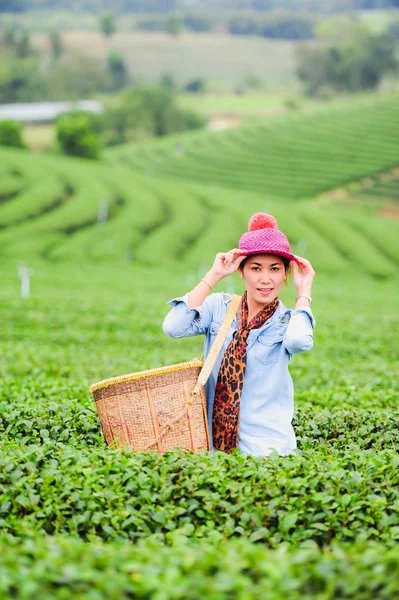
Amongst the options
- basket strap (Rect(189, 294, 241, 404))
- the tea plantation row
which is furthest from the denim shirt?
the tea plantation row

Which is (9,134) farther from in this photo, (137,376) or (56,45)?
(56,45)

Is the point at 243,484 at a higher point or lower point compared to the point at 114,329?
higher

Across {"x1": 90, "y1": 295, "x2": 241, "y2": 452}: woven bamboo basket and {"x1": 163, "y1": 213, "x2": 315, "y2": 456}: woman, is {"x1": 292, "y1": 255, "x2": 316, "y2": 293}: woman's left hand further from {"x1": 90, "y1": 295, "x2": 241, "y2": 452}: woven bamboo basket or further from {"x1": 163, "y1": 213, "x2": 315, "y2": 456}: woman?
{"x1": 90, "y1": 295, "x2": 241, "y2": 452}: woven bamboo basket

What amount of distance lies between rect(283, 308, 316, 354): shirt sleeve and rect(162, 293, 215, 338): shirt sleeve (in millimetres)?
616

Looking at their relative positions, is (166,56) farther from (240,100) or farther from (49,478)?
(49,478)

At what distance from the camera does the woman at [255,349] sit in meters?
→ 6.07

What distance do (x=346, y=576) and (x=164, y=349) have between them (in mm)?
13942

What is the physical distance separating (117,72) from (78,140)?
72789 mm

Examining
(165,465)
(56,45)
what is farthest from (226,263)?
(56,45)

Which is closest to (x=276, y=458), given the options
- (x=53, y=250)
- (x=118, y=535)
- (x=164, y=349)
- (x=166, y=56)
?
(x=118, y=535)

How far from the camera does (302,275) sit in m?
6.25

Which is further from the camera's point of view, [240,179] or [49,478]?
[240,179]

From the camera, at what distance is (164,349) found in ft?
58.3

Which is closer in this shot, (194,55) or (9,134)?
(9,134)
